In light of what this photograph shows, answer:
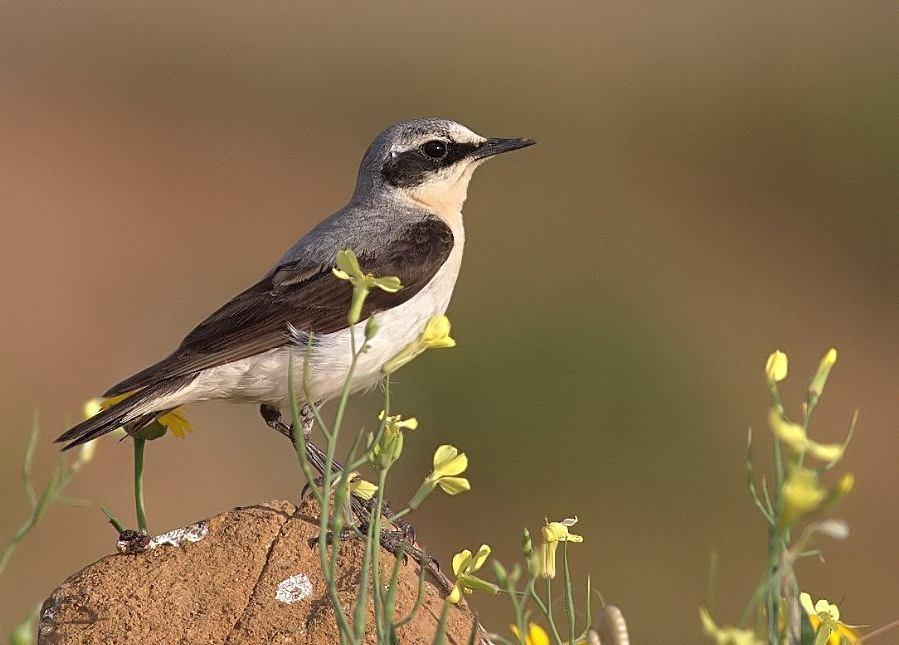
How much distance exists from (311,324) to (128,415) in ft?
3.24

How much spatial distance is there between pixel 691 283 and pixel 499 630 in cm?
973

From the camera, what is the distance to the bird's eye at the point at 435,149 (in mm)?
7301

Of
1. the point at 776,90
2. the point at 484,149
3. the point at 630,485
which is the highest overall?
the point at 484,149

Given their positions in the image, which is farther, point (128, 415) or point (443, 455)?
point (128, 415)

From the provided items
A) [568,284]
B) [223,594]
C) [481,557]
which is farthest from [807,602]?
[568,284]

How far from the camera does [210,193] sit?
75.1 feet

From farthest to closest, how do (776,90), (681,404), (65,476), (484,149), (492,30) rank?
(492,30), (776,90), (681,404), (484,149), (65,476)

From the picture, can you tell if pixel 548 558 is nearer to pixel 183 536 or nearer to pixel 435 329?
pixel 435 329

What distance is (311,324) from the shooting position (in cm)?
628

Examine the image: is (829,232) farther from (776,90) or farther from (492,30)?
(492,30)

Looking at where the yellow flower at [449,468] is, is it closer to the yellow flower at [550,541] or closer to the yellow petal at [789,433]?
the yellow flower at [550,541]

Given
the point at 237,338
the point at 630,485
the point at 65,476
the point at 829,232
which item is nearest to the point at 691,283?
the point at 829,232

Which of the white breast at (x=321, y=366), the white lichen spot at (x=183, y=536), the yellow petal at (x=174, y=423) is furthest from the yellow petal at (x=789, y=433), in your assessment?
the white breast at (x=321, y=366)

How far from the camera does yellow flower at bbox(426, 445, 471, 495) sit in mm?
3576
